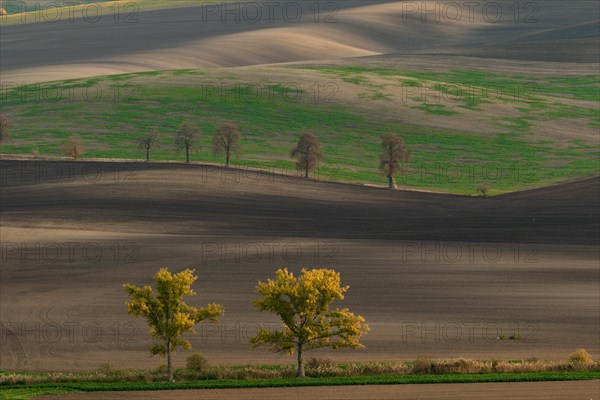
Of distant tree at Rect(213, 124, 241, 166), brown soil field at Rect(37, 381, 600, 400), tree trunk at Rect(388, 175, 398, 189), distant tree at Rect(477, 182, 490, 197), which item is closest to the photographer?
brown soil field at Rect(37, 381, 600, 400)

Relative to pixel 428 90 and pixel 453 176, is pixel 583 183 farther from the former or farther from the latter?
pixel 428 90

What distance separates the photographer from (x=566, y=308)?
60625mm

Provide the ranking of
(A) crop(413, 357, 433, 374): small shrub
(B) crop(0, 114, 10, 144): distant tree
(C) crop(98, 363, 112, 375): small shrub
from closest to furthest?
1. (A) crop(413, 357, 433, 374): small shrub
2. (C) crop(98, 363, 112, 375): small shrub
3. (B) crop(0, 114, 10, 144): distant tree

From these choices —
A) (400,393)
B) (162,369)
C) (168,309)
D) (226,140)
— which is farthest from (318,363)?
(226,140)

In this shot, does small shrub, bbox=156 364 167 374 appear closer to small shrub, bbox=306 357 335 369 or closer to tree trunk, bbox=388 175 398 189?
small shrub, bbox=306 357 335 369

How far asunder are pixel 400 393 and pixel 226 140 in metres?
60.1

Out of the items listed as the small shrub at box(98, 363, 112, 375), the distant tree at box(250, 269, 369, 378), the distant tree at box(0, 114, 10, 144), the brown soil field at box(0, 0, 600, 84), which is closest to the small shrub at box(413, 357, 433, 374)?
the distant tree at box(250, 269, 369, 378)

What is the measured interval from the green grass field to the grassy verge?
50.5m

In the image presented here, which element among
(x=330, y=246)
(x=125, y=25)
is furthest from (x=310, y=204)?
(x=125, y=25)

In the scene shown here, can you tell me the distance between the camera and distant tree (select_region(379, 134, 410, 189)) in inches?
3853

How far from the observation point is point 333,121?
125 meters

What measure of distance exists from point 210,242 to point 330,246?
840 cm

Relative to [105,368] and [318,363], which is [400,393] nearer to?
[318,363]

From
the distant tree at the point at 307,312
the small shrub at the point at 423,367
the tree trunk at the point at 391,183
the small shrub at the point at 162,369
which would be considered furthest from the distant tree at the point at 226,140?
the small shrub at the point at 423,367
